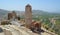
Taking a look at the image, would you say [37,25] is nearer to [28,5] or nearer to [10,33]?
[28,5]

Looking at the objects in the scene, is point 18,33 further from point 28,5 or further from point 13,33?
point 28,5

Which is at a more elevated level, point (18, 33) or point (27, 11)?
point (27, 11)

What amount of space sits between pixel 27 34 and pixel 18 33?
651mm

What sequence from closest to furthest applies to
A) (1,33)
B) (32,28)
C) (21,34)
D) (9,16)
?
(21,34) → (1,33) → (32,28) → (9,16)

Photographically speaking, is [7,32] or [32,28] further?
[32,28]

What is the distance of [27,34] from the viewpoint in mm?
10875

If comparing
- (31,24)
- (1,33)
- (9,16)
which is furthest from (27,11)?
(9,16)

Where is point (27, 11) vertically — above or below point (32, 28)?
above

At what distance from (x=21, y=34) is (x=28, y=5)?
4.95m

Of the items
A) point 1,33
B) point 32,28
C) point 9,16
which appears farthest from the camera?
point 9,16

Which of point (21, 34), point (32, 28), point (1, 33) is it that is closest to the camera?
point (21, 34)

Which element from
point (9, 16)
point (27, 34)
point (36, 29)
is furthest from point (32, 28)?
point (9, 16)

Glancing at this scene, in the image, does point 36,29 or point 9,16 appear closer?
point 36,29

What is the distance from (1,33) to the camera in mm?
11711
